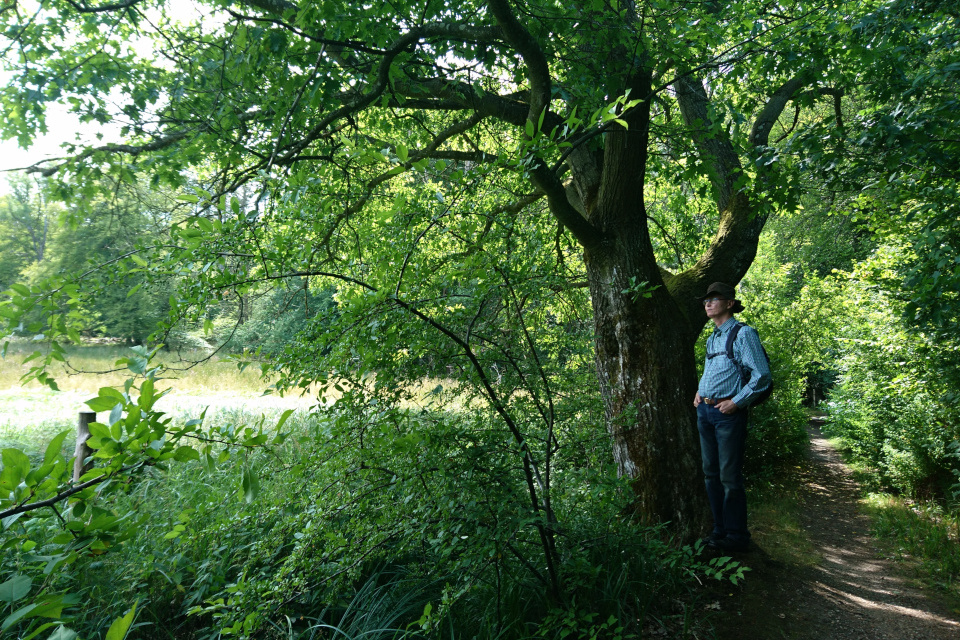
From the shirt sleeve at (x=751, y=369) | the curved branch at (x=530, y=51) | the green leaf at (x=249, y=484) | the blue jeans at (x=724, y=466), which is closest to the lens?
the green leaf at (x=249, y=484)

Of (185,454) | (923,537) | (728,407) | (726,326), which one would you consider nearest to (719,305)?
(726,326)

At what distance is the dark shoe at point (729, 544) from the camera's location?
427 centimetres

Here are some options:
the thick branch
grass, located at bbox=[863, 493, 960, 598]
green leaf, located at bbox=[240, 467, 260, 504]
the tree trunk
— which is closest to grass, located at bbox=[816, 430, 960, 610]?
grass, located at bbox=[863, 493, 960, 598]

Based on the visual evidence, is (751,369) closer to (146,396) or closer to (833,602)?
(833,602)

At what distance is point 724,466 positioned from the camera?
4184mm

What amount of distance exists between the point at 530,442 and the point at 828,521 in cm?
549

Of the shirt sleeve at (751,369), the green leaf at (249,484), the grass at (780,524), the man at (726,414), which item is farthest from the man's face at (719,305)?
the green leaf at (249,484)

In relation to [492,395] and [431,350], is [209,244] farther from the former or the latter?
[492,395]

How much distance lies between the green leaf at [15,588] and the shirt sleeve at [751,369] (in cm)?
409

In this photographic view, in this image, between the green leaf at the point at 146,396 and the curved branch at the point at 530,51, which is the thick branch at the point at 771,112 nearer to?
the curved branch at the point at 530,51

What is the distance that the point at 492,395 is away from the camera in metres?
2.79

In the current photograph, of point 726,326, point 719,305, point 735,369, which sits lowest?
point 735,369

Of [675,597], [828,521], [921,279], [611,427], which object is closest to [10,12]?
[611,427]

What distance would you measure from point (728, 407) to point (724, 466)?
474mm
